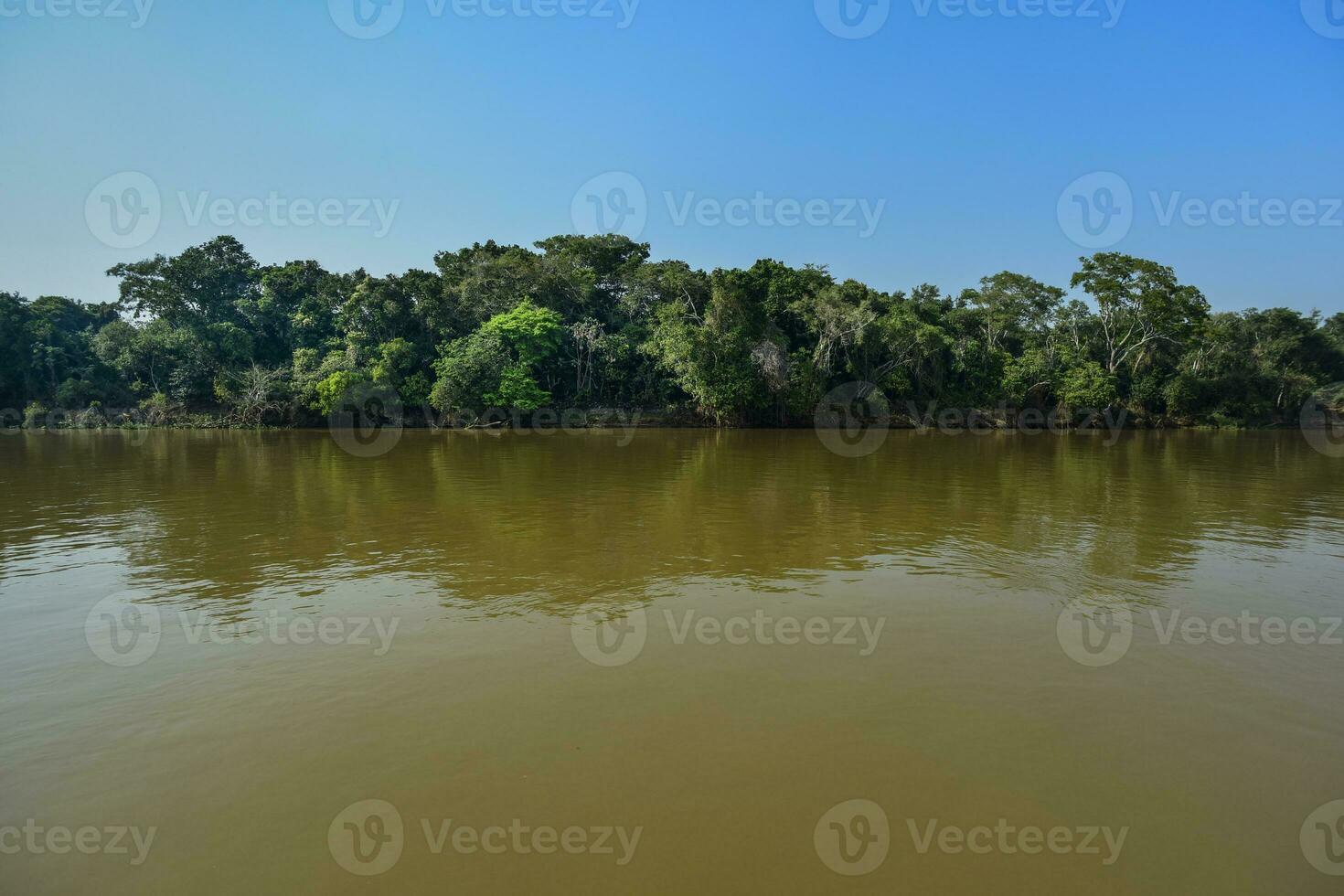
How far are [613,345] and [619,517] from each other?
31.7 m

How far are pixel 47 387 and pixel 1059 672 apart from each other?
5779 cm

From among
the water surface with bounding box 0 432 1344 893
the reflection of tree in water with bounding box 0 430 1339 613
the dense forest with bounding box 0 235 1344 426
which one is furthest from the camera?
the dense forest with bounding box 0 235 1344 426

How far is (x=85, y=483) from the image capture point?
598 inches

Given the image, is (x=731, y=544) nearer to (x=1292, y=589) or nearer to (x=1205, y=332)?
(x=1292, y=589)

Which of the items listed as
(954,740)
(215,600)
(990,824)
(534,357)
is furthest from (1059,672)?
(534,357)

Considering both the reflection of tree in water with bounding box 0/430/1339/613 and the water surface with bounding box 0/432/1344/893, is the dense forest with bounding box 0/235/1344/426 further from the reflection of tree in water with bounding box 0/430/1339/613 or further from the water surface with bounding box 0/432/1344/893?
the water surface with bounding box 0/432/1344/893

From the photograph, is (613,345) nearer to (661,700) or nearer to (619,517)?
(619,517)

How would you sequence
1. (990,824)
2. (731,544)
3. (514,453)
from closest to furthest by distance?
(990,824) < (731,544) < (514,453)

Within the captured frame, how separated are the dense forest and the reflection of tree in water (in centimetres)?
1806

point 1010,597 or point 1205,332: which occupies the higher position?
point 1205,332

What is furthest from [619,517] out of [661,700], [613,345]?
[613,345]

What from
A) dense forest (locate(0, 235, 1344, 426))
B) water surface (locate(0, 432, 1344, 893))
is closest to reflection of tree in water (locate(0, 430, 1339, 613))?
water surface (locate(0, 432, 1344, 893))

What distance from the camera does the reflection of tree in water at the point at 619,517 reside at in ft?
25.5

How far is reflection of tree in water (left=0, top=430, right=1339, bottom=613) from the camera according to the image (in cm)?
777
